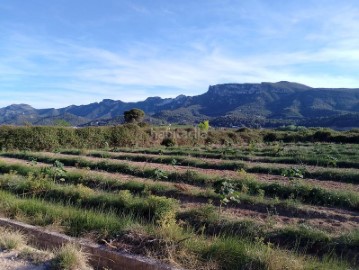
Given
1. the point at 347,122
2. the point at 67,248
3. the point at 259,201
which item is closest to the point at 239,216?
the point at 259,201

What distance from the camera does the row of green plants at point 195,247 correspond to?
4648mm

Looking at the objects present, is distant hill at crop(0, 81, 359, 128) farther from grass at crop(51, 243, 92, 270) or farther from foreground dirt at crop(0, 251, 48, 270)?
foreground dirt at crop(0, 251, 48, 270)

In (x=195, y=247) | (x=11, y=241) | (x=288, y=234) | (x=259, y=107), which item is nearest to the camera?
(x=195, y=247)

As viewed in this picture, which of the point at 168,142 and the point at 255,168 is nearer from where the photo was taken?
the point at 255,168

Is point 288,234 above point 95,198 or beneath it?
beneath

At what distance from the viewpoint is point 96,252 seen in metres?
5.20

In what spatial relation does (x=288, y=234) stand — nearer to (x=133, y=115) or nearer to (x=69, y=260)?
(x=69, y=260)

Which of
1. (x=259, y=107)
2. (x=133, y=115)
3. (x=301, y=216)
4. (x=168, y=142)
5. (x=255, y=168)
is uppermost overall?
(x=259, y=107)

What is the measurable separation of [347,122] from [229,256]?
97696mm

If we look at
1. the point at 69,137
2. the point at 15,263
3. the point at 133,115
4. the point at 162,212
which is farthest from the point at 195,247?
the point at 133,115

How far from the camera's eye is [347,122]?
94.1 m

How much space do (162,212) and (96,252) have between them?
1.87 metres

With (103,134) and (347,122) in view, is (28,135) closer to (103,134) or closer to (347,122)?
(103,134)

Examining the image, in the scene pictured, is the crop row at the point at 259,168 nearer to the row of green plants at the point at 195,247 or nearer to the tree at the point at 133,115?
the row of green plants at the point at 195,247
